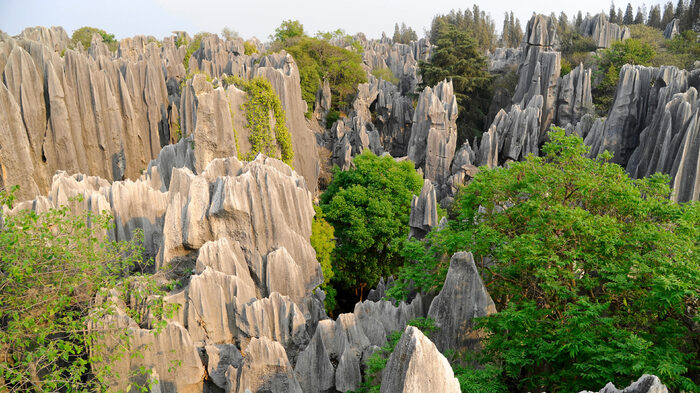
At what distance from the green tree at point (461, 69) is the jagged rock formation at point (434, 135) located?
5845 millimetres

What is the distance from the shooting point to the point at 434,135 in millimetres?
37750

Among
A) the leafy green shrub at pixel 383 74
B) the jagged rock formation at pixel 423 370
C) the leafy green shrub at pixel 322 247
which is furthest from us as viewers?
the leafy green shrub at pixel 383 74

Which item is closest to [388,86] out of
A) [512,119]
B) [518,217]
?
[512,119]

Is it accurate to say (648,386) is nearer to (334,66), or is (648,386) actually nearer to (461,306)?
(461,306)

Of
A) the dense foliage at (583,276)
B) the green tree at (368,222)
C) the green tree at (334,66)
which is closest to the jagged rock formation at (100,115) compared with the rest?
the green tree at (368,222)

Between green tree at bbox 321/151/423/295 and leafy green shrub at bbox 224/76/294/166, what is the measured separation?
15.5 feet

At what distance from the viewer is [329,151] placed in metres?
41.3

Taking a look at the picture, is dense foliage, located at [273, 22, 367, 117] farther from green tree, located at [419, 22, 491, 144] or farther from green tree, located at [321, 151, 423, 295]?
green tree, located at [321, 151, 423, 295]

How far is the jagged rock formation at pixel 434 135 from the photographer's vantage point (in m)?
37.4

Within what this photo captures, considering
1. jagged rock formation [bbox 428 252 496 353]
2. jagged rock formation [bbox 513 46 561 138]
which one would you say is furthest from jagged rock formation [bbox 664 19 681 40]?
jagged rock formation [bbox 428 252 496 353]

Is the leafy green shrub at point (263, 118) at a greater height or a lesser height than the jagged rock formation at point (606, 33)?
lesser

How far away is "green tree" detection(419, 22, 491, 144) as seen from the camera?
145 feet

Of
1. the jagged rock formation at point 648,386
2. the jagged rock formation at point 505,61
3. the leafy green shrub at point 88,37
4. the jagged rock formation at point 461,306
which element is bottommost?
the jagged rock formation at point 461,306

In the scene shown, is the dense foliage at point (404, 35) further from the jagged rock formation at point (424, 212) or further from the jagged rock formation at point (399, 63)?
the jagged rock formation at point (424, 212)
